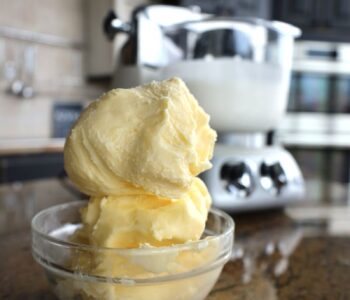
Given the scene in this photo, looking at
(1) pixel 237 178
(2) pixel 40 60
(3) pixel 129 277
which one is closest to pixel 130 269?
(3) pixel 129 277

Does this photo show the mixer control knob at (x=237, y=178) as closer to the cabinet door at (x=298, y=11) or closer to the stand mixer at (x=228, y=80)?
the stand mixer at (x=228, y=80)

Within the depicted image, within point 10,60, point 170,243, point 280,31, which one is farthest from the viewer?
point 10,60

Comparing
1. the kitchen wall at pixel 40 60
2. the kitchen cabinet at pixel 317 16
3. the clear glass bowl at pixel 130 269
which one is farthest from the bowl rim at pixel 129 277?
the kitchen cabinet at pixel 317 16

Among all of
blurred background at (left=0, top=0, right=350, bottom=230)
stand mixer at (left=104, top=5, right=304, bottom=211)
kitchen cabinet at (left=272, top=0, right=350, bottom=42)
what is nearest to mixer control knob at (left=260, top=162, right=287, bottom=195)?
stand mixer at (left=104, top=5, right=304, bottom=211)

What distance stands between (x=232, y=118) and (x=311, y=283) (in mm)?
308

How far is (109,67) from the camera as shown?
75.9 inches

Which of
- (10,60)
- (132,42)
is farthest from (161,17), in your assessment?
(10,60)

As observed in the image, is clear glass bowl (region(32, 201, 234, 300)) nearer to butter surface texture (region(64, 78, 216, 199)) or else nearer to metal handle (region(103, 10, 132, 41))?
butter surface texture (region(64, 78, 216, 199))

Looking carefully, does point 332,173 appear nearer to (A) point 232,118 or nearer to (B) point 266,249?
(A) point 232,118

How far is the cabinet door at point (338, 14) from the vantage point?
1914mm

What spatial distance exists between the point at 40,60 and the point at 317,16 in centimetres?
135

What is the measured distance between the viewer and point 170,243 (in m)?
0.24

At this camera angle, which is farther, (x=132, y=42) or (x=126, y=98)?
(x=132, y=42)

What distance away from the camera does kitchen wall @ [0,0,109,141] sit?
1.80 meters
